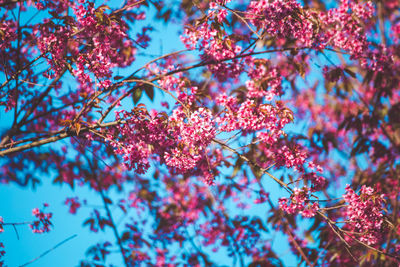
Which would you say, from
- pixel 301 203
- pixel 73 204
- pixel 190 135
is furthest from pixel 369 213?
pixel 73 204

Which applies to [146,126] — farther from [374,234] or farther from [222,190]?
[222,190]

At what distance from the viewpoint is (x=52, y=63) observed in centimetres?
306

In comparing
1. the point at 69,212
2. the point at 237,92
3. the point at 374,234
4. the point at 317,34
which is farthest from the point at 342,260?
the point at 69,212

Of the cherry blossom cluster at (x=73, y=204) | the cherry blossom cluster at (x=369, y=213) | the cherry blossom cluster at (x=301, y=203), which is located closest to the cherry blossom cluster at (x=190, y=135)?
the cherry blossom cluster at (x=301, y=203)

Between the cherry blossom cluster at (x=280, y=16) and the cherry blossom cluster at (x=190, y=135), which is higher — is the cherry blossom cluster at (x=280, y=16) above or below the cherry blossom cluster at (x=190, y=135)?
above

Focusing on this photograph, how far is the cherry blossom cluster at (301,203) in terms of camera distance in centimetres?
269

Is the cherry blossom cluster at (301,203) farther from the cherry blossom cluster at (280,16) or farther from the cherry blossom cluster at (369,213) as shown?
the cherry blossom cluster at (280,16)

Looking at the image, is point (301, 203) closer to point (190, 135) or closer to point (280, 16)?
point (190, 135)

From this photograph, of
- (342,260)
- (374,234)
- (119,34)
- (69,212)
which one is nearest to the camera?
(374,234)

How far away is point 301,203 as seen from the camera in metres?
2.73

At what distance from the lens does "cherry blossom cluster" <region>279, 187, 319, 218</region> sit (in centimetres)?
269

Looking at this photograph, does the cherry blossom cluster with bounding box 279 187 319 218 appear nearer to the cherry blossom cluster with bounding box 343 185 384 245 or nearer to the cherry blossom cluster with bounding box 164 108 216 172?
the cherry blossom cluster with bounding box 343 185 384 245

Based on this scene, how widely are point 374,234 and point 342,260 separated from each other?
250 cm

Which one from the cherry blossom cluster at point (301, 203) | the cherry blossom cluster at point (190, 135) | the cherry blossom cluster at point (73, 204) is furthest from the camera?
the cherry blossom cluster at point (73, 204)
